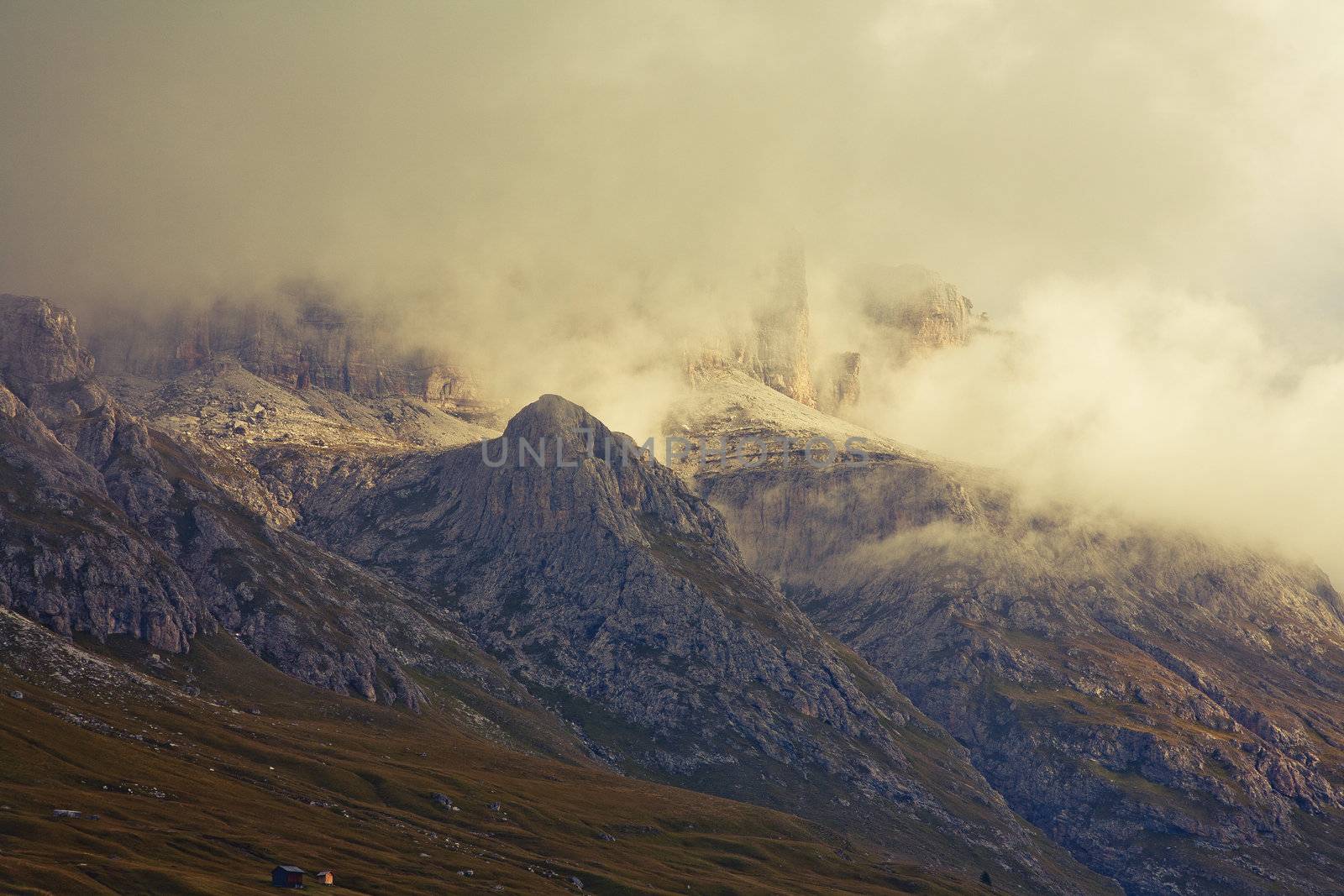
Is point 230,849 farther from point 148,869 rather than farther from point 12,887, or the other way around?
point 12,887

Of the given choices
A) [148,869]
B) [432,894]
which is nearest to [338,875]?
[432,894]

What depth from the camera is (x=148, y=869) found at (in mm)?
165625

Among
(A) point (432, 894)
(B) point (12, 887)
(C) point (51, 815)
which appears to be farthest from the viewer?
(A) point (432, 894)

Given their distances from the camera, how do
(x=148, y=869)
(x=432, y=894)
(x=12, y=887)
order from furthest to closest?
(x=432, y=894) < (x=148, y=869) < (x=12, y=887)

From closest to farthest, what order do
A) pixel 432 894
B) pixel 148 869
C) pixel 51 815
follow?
1. pixel 148 869
2. pixel 51 815
3. pixel 432 894

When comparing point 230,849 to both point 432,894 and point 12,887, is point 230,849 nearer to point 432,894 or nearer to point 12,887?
point 432,894

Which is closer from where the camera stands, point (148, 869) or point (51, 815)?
point (148, 869)

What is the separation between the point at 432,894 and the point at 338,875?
14763 millimetres

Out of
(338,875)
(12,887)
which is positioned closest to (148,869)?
(12,887)

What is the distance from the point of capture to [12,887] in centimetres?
14550

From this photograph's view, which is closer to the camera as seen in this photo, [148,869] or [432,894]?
[148,869]

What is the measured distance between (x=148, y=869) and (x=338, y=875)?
35.4 meters

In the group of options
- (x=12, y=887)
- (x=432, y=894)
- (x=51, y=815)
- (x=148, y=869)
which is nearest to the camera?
(x=12, y=887)

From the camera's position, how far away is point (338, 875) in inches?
→ 7667
